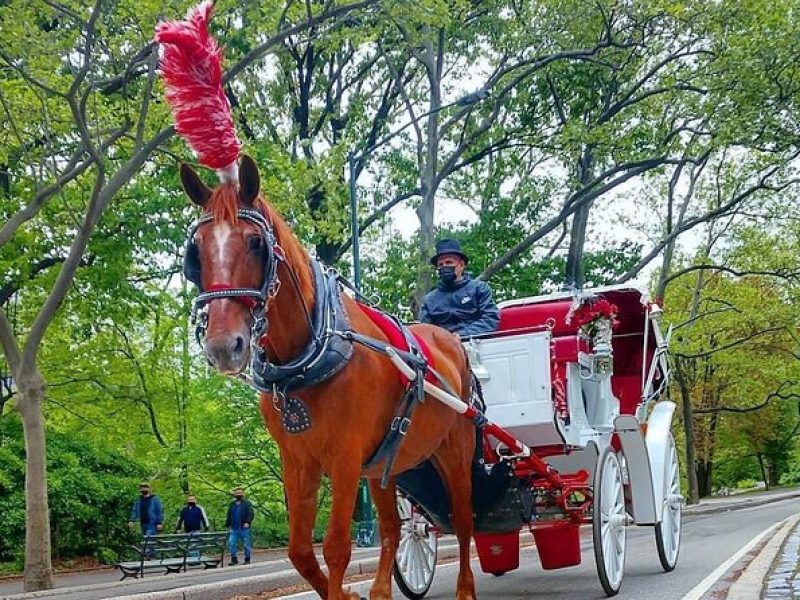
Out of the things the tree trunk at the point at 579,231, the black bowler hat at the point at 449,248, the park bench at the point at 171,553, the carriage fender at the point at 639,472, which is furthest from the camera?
the tree trunk at the point at 579,231

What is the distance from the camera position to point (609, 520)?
799 cm

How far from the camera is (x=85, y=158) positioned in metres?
16.0

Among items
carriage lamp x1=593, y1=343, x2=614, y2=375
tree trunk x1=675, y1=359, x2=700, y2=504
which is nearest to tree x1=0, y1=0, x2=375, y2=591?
carriage lamp x1=593, y1=343, x2=614, y2=375

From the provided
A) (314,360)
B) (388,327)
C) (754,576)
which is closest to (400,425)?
(388,327)

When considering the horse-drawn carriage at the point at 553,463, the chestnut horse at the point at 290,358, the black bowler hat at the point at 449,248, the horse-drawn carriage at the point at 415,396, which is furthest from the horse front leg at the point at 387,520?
the black bowler hat at the point at 449,248

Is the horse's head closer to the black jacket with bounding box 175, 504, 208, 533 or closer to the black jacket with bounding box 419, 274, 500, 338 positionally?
the black jacket with bounding box 419, 274, 500, 338

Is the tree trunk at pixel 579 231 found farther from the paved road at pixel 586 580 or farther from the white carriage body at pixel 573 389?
the white carriage body at pixel 573 389

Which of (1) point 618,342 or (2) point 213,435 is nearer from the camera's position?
(1) point 618,342

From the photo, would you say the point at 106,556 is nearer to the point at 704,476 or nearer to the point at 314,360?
the point at 314,360

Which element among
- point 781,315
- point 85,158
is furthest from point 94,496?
point 781,315

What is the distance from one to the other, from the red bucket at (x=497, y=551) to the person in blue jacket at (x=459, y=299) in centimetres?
178

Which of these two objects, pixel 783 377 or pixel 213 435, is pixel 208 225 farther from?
pixel 783 377

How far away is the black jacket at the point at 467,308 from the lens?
8297 mm

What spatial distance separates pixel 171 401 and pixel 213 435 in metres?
4.88
